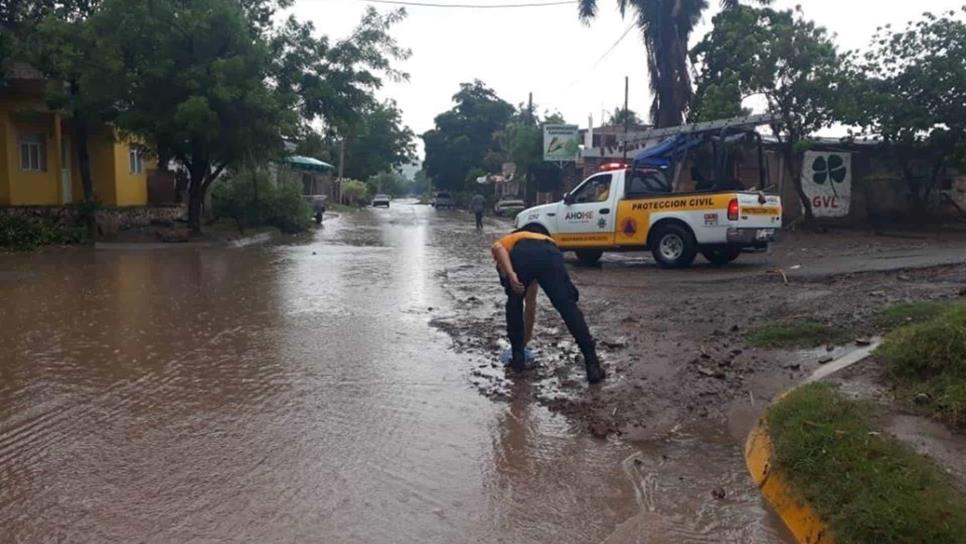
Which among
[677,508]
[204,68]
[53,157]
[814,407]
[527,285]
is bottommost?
[677,508]

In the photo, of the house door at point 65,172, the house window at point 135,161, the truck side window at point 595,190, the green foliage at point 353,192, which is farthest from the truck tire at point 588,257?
the green foliage at point 353,192

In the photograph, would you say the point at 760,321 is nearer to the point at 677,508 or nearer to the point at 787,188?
the point at 677,508

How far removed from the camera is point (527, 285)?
656 cm

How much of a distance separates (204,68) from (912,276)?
49.6 feet

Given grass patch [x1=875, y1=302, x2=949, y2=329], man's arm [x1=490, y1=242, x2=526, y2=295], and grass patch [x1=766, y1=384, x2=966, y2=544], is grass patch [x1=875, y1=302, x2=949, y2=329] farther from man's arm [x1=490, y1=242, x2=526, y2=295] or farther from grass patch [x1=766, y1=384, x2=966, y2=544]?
man's arm [x1=490, y1=242, x2=526, y2=295]

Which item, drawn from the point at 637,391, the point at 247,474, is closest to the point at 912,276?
the point at 637,391

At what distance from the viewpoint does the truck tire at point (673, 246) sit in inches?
518

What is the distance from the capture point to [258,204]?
2555 cm

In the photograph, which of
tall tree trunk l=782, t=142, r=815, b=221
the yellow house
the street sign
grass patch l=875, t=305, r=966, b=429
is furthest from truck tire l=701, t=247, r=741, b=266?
the street sign

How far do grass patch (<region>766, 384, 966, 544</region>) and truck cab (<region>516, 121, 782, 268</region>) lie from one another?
28.0 ft

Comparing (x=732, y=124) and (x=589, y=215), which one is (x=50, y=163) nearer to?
(x=589, y=215)

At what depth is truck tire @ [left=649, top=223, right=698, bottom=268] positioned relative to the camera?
13.2 m

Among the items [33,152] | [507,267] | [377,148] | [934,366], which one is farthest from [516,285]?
[377,148]

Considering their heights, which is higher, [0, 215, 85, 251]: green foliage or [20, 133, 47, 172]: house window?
[20, 133, 47, 172]: house window
